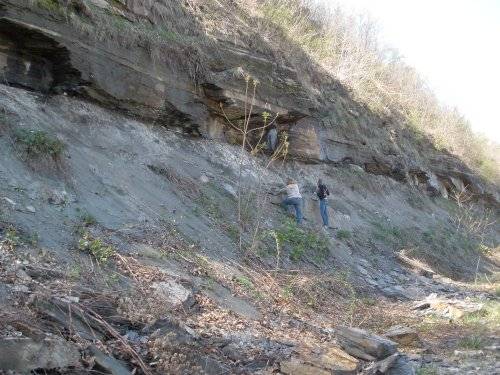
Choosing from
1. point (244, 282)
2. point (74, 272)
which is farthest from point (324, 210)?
point (74, 272)

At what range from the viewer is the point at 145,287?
5656mm

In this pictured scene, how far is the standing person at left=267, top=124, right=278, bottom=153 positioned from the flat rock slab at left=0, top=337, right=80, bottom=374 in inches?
402

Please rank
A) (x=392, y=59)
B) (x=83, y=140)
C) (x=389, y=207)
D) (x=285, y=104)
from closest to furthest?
1. (x=83, y=140)
2. (x=285, y=104)
3. (x=389, y=207)
4. (x=392, y=59)

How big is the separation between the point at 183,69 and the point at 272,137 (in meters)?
3.08

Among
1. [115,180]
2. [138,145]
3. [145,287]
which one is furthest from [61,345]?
[138,145]

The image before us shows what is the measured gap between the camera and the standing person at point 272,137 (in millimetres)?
13242

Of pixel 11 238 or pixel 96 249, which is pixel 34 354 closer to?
pixel 11 238

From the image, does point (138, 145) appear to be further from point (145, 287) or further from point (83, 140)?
point (145, 287)

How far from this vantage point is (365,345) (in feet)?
17.2

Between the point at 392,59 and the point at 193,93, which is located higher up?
the point at 392,59

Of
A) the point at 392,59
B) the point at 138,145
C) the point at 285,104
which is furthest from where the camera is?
the point at 392,59

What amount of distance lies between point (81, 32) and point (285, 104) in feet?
18.0

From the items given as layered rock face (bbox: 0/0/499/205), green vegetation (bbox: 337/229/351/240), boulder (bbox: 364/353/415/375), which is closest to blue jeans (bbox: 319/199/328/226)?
green vegetation (bbox: 337/229/351/240)

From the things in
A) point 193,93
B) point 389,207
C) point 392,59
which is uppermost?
point 392,59
